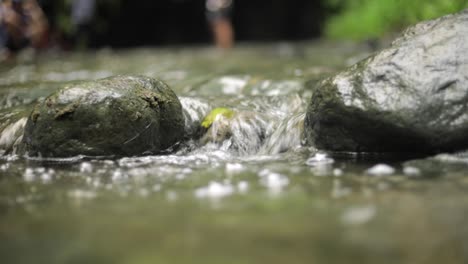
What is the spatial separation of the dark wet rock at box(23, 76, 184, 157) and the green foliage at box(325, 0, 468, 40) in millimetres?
4489

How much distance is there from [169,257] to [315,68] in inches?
223

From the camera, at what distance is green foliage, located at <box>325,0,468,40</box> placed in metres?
7.20

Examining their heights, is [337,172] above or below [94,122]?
below

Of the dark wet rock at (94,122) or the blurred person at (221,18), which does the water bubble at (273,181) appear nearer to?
the dark wet rock at (94,122)

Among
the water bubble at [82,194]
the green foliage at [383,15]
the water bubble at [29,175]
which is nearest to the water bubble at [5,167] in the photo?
the water bubble at [29,175]

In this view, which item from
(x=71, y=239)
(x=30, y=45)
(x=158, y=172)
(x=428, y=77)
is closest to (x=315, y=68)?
(x=428, y=77)

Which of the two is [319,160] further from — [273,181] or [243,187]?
[243,187]

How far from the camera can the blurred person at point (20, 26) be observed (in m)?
12.6

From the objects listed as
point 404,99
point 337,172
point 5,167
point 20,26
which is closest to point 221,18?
point 20,26

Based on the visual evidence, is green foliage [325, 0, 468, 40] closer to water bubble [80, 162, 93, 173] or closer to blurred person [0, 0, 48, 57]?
water bubble [80, 162, 93, 173]

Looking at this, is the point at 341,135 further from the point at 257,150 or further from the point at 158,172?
the point at 158,172

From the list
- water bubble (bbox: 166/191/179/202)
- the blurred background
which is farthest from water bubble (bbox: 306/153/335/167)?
the blurred background

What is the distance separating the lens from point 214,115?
4.96m

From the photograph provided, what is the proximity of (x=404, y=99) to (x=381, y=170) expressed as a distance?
0.70m
